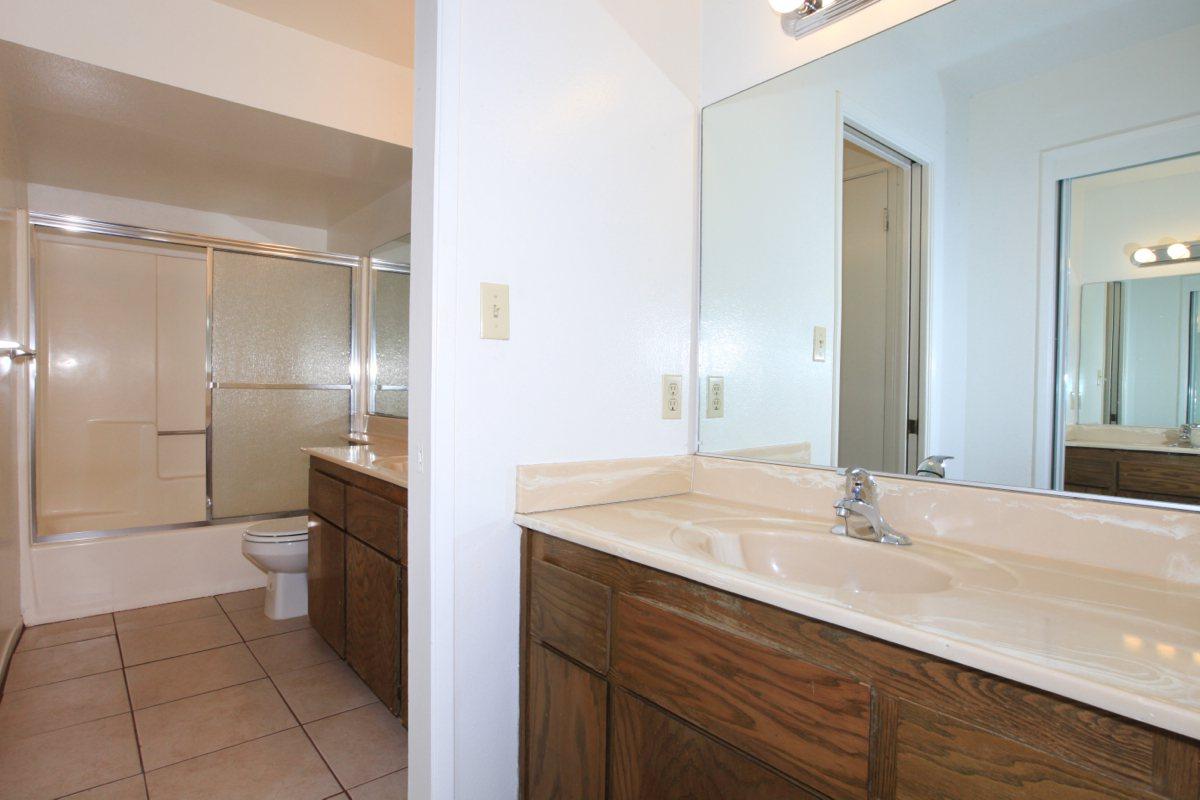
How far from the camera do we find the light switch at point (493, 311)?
121cm

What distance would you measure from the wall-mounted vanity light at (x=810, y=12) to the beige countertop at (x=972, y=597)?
107cm

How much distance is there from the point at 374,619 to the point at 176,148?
224 cm

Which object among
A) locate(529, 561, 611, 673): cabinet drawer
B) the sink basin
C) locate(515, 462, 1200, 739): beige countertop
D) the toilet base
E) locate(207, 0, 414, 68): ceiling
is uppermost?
locate(207, 0, 414, 68): ceiling

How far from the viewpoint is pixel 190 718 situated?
74.0 inches

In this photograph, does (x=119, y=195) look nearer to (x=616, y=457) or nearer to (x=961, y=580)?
(x=616, y=457)

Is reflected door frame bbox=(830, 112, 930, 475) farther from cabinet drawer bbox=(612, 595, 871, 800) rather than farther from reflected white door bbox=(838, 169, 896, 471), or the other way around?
cabinet drawer bbox=(612, 595, 871, 800)

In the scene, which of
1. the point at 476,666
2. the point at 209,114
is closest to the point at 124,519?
the point at 209,114

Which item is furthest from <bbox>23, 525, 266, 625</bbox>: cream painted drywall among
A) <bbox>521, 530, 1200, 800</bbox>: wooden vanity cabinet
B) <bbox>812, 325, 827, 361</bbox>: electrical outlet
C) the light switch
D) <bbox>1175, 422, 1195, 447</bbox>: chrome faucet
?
<bbox>1175, 422, 1195, 447</bbox>: chrome faucet

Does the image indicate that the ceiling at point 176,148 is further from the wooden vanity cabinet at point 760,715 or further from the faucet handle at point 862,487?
the faucet handle at point 862,487

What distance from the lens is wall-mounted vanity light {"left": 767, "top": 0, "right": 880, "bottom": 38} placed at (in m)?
1.26

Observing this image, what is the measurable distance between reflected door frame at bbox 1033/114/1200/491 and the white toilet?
260 centimetres

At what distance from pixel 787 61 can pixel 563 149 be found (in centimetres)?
59

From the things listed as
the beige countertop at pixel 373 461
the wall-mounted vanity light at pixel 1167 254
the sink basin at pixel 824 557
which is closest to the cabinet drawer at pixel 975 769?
the sink basin at pixel 824 557

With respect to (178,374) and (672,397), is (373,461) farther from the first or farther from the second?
(178,374)
